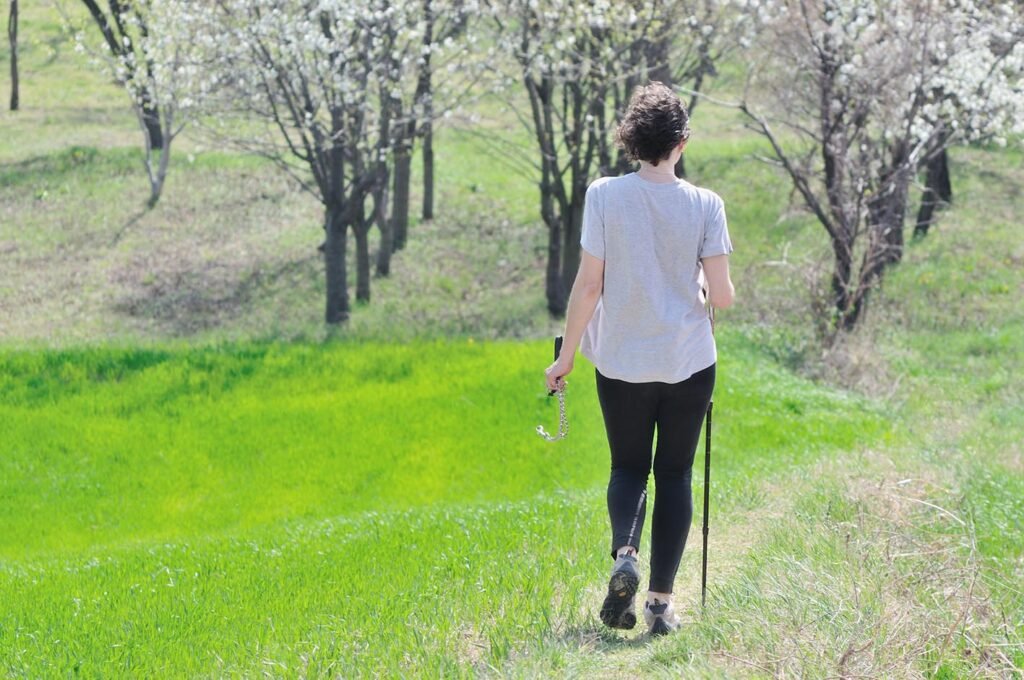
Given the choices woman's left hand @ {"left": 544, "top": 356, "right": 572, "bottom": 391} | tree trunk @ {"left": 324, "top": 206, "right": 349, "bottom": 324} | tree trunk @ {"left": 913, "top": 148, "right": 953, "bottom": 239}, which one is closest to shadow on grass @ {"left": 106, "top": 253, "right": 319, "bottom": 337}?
tree trunk @ {"left": 324, "top": 206, "right": 349, "bottom": 324}

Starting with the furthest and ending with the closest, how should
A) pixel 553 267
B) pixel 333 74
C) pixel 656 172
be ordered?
pixel 553 267, pixel 333 74, pixel 656 172

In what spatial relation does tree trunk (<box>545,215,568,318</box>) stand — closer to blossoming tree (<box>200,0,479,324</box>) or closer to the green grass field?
the green grass field

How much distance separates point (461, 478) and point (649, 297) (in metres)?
5.29

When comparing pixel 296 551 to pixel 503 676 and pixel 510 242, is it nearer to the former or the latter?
pixel 503 676

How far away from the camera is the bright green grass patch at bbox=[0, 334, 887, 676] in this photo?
4.89 meters

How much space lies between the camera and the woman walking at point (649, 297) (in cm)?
437

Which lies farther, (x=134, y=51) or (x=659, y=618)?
(x=134, y=51)

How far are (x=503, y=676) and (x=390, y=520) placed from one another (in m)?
3.63

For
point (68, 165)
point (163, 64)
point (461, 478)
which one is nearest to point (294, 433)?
point (461, 478)

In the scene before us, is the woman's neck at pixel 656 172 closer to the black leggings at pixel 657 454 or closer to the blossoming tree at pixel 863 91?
the black leggings at pixel 657 454

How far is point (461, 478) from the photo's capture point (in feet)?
30.9

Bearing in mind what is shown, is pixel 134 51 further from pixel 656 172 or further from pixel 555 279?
pixel 656 172

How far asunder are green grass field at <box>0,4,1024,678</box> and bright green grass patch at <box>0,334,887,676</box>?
0.10 feet

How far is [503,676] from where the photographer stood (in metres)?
4.03
